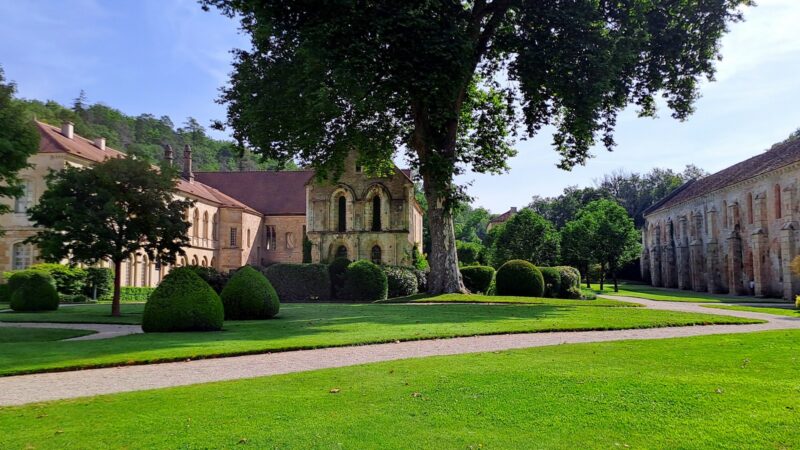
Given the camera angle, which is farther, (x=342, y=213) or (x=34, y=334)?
(x=342, y=213)

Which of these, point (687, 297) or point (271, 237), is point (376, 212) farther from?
point (687, 297)

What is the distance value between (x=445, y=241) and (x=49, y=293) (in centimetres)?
1781

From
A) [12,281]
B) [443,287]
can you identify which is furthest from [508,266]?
[12,281]

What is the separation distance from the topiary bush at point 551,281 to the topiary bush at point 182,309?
78.0 feet

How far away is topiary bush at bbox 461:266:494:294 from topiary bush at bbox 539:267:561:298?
11.1 ft

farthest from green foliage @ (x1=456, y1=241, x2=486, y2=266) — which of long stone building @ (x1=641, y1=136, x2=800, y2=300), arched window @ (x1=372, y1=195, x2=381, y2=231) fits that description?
arched window @ (x1=372, y1=195, x2=381, y2=231)

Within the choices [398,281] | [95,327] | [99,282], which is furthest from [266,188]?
[95,327]

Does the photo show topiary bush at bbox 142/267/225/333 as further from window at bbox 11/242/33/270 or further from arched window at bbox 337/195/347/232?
arched window at bbox 337/195/347/232

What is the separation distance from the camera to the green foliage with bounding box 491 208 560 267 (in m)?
52.3

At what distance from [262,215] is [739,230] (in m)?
44.2

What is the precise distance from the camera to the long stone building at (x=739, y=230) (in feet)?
134

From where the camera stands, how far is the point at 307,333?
14.7 meters

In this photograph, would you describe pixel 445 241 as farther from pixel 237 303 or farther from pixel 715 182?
pixel 715 182

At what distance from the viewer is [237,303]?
1995 centimetres
